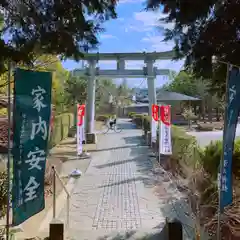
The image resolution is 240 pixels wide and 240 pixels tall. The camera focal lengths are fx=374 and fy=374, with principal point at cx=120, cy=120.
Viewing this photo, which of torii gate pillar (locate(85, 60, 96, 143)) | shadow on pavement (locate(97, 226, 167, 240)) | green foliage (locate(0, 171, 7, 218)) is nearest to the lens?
green foliage (locate(0, 171, 7, 218))

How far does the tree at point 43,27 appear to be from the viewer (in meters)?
3.88

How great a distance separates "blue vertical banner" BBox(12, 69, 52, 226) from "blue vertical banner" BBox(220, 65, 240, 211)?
80.2 inches

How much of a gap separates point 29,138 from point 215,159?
12.4 feet

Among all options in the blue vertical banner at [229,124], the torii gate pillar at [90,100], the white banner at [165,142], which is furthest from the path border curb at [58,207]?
the torii gate pillar at [90,100]

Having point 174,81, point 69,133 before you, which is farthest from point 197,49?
point 174,81

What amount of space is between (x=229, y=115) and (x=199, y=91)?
3755 cm

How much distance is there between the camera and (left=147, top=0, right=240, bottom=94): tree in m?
4.07

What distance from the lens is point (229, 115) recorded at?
417cm

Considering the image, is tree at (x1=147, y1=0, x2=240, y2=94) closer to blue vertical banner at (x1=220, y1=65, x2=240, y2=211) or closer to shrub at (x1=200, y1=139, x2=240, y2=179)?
blue vertical banner at (x1=220, y1=65, x2=240, y2=211)

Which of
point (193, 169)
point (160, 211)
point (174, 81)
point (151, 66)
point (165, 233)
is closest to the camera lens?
point (165, 233)

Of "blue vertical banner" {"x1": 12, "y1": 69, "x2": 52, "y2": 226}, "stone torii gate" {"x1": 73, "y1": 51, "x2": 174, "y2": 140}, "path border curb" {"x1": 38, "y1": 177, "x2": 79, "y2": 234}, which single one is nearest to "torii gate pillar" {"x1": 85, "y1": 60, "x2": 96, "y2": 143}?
"stone torii gate" {"x1": 73, "y1": 51, "x2": 174, "y2": 140}

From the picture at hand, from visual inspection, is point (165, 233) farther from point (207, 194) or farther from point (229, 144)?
point (229, 144)

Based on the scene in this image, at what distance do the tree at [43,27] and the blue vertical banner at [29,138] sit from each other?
26 cm

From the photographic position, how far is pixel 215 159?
6703 mm
